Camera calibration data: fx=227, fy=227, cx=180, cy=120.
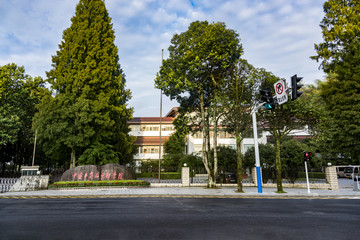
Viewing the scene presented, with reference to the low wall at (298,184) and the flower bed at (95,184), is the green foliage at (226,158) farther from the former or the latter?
the flower bed at (95,184)

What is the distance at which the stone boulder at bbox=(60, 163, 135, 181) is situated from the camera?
756 inches

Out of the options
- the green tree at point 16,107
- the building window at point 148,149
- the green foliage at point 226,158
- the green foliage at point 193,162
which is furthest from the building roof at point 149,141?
the green tree at point 16,107

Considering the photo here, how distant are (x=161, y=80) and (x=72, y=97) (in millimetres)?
8508

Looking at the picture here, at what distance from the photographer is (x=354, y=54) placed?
22844mm

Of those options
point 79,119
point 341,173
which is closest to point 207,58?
point 79,119

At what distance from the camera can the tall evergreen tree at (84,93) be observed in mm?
20531

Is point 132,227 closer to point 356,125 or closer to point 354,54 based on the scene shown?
point 356,125

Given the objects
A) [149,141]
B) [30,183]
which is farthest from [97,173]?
[149,141]

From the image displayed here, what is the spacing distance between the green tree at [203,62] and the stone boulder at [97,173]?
7.55 meters

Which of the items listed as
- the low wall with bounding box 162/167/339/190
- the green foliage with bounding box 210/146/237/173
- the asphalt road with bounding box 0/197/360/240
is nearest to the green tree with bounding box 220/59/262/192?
the low wall with bounding box 162/167/339/190

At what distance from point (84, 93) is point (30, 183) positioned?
8876 millimetres

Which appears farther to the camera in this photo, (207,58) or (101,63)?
(101,63)

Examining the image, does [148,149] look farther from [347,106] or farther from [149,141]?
[347,106]

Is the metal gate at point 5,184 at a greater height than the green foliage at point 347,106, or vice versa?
the green foliage at point 347,106
